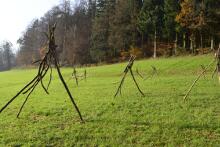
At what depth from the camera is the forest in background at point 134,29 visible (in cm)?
6962

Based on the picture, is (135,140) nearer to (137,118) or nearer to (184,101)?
(137,118)

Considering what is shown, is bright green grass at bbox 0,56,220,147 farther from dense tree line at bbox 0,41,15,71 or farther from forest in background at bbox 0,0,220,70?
dense tree line at bbox 0,41,15,71

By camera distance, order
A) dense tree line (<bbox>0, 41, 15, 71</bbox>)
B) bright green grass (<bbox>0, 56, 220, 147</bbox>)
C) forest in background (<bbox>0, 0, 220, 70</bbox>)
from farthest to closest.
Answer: dense tree line (<bbox>0, 41, 15, 71</bbox>)
forest in background (<bbox>0, 0, 220, 70</bbox>)
bright green grass (<bbox>0, 56, 220, 147</bbox>)

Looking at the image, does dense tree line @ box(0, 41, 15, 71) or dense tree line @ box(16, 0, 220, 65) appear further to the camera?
dense tree line @ box(0, 41, 15, 71)

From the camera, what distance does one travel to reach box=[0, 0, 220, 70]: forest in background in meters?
69.6

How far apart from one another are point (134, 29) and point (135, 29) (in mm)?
452

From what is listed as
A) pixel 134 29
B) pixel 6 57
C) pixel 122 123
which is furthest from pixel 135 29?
pixel 6 57

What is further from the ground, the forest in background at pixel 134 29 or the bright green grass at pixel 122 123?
the forest in background at pixel 134 29

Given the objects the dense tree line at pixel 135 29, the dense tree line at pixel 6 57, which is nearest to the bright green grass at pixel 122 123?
the dense tree line at pixel 135 29

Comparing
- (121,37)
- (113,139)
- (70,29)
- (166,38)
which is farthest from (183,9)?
(113,139)

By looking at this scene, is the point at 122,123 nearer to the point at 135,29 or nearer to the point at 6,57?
the point at 135,29

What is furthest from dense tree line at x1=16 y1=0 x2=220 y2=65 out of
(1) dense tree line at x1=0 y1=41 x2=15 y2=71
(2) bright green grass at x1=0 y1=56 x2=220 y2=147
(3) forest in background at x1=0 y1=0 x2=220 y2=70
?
(1) dense tree line at x1=0 y1=41 x2=15 y2=71

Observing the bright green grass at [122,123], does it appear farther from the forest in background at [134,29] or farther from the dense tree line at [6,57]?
the dense tree line at [6,57]

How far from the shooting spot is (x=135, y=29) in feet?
294
